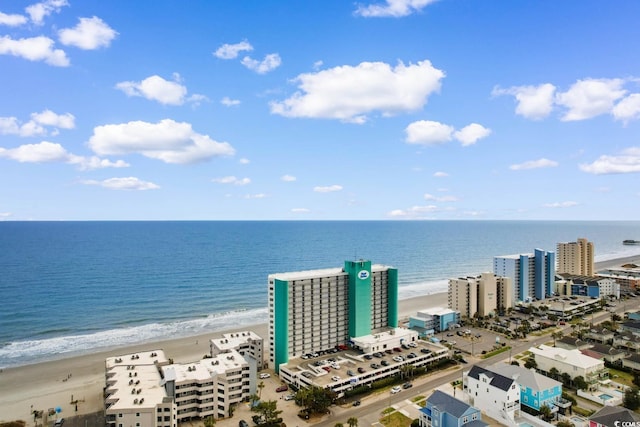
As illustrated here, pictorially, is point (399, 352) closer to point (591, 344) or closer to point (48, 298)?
point (591, 344)

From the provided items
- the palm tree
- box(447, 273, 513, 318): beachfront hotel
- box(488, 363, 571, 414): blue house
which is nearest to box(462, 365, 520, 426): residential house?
box(488, 363, 571, 414): blue house

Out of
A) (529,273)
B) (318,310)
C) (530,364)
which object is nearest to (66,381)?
(318,310)

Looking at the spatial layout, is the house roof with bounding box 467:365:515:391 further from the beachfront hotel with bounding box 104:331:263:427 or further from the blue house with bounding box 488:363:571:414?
the beachfront hotel with bounding box 104:331:263:427

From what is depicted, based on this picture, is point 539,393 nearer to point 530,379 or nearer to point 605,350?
point 530,379

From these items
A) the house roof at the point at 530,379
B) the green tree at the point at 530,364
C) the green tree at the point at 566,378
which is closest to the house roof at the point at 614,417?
the house roof at the point at 530,379

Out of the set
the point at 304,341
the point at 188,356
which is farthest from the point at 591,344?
the point at 188,356

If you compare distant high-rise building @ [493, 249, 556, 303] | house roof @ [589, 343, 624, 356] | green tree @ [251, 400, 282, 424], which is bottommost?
green tree @ [251, 400, 282, 424]
